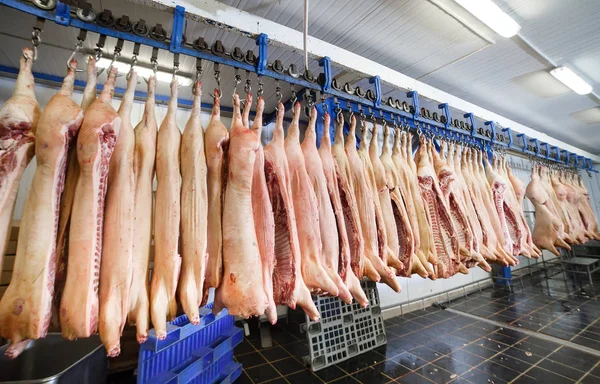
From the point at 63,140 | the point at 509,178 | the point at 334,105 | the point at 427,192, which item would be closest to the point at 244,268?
the point at 63,140

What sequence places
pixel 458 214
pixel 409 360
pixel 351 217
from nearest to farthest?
pixel 351 217, pixel 458 214, pixel 409 360

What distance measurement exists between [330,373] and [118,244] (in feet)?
10.6

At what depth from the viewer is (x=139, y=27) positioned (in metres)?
1.49

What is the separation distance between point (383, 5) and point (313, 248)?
2423 mm

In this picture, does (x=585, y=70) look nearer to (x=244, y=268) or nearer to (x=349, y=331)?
(x=349, y=331)

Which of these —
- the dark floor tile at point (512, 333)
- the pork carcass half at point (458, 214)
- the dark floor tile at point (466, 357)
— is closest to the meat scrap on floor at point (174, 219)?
the pork carcass half at point (458, 214)

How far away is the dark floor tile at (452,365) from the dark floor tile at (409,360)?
196 millimetres

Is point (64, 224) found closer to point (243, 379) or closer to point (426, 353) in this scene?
point (243, 379)

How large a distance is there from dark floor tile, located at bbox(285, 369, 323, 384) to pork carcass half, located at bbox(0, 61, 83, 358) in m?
2.93

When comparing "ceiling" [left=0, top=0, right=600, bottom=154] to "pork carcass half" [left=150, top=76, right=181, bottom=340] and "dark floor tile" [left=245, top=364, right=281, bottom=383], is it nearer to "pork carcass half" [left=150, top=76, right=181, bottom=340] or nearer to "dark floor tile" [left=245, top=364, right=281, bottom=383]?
"pork carcass half" [left=150, top=76, right=181, bottom=340]

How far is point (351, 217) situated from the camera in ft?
6.10

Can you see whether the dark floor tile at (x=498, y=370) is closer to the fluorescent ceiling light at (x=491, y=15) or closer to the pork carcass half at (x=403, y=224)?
the pork carcass half at (x=403, y=224)

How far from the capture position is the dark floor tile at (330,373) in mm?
3160

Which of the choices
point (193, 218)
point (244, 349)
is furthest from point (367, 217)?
point (244, 349)
